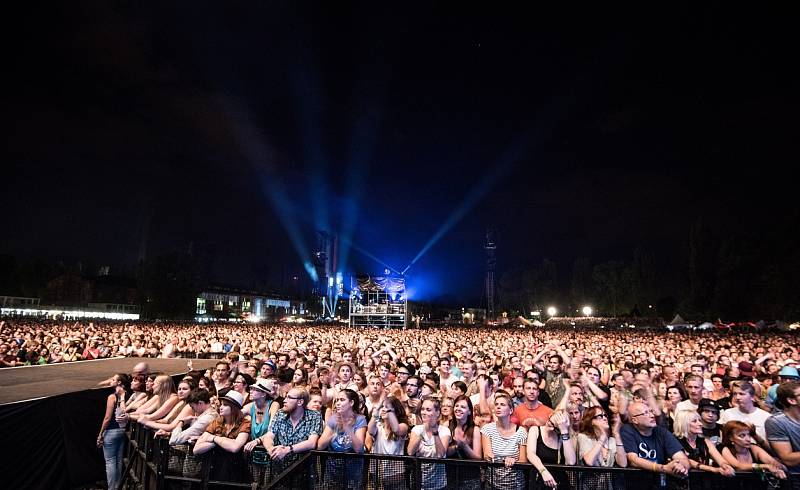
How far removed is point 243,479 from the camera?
4906 millimetres

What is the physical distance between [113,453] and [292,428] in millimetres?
4306

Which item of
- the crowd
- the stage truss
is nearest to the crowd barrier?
the crowd

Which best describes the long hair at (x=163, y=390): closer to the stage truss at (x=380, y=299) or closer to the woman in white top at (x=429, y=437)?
the woman in white top at (x=429, y=437)

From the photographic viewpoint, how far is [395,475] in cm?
406

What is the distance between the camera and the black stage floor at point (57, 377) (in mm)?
7465

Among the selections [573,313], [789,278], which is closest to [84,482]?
[789,278]

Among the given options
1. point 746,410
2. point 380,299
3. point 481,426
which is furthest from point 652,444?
point 380,299

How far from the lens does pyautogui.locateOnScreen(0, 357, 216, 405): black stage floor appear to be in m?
7.47

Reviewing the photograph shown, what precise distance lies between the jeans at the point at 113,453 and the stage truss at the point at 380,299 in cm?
3945

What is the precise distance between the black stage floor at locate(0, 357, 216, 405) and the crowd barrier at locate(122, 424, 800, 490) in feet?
11.8

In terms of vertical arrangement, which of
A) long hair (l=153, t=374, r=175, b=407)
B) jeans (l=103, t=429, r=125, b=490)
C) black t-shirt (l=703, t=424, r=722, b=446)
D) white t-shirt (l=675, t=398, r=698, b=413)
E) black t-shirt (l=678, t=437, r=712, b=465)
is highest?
long hair (l=153, t=374, r=175, b=407)

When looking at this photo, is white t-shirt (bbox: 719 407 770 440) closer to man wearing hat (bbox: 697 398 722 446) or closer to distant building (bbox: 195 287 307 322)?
man wearing hat (bbox: 697 398 722 446)

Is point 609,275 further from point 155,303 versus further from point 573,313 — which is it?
point 155,303

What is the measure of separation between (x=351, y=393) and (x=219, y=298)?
404 ft
